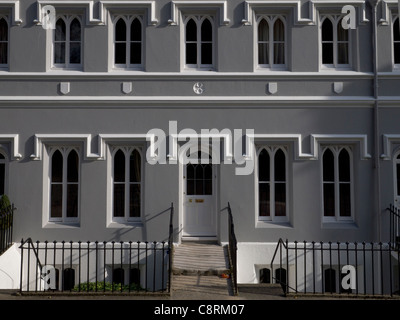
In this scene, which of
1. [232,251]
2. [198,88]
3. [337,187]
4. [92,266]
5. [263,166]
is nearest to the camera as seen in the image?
[232,251]

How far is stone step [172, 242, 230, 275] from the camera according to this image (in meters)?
12.4

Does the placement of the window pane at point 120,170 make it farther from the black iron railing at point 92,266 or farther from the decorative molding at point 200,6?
the decorative molding at point 200,6

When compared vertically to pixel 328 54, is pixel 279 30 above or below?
above

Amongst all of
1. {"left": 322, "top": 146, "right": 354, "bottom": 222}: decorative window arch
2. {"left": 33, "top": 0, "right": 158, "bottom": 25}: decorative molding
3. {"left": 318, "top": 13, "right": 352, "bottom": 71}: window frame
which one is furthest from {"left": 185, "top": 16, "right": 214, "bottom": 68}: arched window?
{"left": 322, "top": 146, "right": 354, "bottom": 222}: decorative window arch

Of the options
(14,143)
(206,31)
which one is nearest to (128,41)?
(206,31)

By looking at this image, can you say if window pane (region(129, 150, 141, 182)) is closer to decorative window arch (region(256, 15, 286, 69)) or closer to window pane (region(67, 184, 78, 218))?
window pane (region(67, 184, 78, 218))

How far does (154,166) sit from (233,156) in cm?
228

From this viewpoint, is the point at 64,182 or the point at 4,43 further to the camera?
the point at 4,43

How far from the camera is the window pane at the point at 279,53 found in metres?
14.7

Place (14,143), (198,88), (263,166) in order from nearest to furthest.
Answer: (14,143) < (198,88) < (263,166)

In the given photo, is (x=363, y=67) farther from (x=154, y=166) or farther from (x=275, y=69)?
(x=154, y=166)

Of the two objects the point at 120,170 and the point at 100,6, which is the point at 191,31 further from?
the point at 120,170

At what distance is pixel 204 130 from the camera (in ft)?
46.7

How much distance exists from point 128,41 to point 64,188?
4.69 metres
